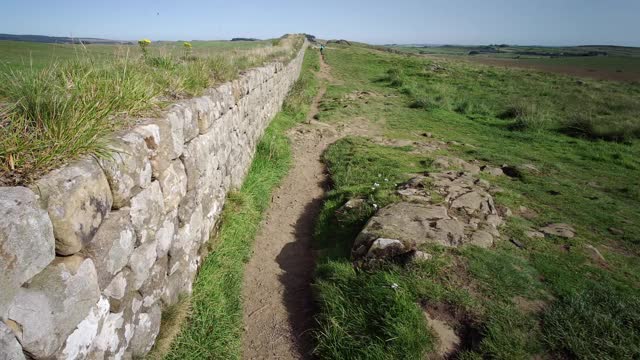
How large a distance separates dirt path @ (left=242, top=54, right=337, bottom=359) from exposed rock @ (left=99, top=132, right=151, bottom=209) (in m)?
1.98

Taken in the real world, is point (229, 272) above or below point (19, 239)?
below

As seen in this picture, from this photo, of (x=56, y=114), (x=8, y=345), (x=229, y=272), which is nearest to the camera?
(x=8, y=345)

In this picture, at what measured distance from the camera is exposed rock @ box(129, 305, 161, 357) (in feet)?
8.87

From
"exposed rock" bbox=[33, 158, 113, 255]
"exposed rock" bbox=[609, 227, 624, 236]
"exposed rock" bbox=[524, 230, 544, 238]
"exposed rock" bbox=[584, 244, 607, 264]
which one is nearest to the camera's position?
"exposed rock" bbox=[33, 158, 113, 255]

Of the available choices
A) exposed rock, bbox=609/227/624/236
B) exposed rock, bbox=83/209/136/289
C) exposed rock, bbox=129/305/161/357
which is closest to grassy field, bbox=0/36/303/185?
exposed rock, bbox=83/209/136/289

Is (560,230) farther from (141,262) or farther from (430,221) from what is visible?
(141,262)

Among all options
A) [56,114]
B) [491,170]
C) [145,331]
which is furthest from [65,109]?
[491,170]

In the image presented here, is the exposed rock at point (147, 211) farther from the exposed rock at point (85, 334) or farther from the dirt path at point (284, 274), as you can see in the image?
the dirt path at point (284, 274)

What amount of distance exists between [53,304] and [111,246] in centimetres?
57

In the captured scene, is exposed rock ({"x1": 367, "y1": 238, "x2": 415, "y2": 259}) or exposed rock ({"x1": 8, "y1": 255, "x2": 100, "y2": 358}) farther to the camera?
exposed rock ({"x1": 367, "y1": 238, "x2": 415, "y2": 259})

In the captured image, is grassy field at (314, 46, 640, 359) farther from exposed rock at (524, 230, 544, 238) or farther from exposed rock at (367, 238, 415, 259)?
exposed rock at (367, 238, 415, 259)

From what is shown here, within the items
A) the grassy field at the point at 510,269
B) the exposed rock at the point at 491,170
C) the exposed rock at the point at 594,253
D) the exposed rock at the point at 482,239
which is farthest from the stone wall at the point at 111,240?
the exposed rock at the point at 491,170

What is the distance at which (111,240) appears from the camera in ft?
7.48

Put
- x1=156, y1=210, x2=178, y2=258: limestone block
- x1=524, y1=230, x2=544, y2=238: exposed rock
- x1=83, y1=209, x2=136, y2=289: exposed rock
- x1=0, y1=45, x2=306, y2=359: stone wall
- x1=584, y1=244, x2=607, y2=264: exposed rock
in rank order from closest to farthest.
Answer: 1. x1=0, y1=45, x2=306, y2=359: stone wall
2. x1=83, y1=209, x2=136, y2=289: exposed rock
3. x1=156, y1=210, x2=178, y2=258: limestone block
4. x1=584, y1=244, x2=607, y2=264: exposed rock
5. x1=524, y1=230, x2=544, y2=238: exposed rock
